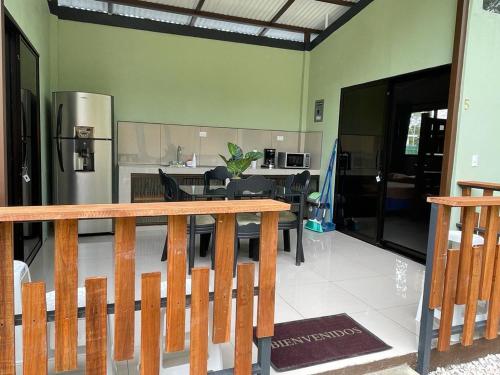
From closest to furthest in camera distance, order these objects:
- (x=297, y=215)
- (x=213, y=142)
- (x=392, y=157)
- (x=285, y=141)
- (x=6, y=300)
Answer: (x=6, y=300)
(x=297, y=215)
(x=392, y=157)
(x=213, y=142)
(x=285, y=141)

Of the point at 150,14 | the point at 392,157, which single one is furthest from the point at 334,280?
the point at 150,14

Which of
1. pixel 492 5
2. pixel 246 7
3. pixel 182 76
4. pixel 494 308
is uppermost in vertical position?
pixel 246 7

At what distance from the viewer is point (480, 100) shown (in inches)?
141

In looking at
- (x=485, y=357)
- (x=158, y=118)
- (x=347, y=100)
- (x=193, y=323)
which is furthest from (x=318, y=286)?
(x=158, y=118)

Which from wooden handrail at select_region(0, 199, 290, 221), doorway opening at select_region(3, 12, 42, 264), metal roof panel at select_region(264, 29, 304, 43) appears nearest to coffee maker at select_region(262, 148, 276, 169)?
metal roof panel at select_region(264, 29, 304, 43)

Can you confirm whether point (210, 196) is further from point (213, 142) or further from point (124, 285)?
point (213, 142)

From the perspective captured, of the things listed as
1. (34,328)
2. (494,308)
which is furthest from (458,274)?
(34,328)

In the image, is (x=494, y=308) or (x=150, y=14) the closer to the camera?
(x=494, y=308)

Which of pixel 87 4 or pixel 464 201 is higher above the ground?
pixel 87 4

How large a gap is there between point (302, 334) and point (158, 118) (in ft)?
13.6

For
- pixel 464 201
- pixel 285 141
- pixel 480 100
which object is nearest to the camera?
pixel 464 201

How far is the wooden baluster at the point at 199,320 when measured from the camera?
1575mm

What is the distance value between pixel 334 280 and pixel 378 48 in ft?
9.94

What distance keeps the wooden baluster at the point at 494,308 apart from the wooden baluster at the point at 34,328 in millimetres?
2389
